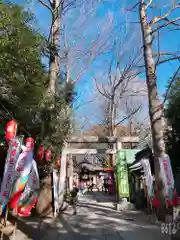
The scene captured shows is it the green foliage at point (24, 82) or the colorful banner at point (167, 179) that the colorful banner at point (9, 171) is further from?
the colorful banner at point (167, 179)

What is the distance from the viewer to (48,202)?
31.6ft

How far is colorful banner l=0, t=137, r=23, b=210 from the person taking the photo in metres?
4.63

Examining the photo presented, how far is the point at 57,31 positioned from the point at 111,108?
1146 centimetres

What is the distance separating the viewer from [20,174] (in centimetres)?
505

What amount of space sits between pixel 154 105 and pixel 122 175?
5.89 metres

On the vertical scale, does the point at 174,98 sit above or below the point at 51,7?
below

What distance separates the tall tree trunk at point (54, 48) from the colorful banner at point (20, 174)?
4074mm

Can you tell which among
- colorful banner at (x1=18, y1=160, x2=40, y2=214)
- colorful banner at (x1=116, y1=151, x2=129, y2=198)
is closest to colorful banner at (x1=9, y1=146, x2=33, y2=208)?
colorful banner at (x1=18, y1=160, x2=40, y2=214)

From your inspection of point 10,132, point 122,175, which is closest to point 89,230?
point 10,132

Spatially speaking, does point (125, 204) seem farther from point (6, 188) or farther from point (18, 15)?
point (18, 15)

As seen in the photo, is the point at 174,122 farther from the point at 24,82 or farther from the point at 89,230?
the point at 24,82

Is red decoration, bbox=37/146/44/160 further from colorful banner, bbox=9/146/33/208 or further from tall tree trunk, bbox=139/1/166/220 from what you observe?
tall tree trunk, bbox=139/1/166/220

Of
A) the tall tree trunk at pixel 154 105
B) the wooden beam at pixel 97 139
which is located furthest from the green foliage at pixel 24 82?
the wooden beam at pixel 97 139

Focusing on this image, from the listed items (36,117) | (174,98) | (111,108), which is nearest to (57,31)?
(36,117)
